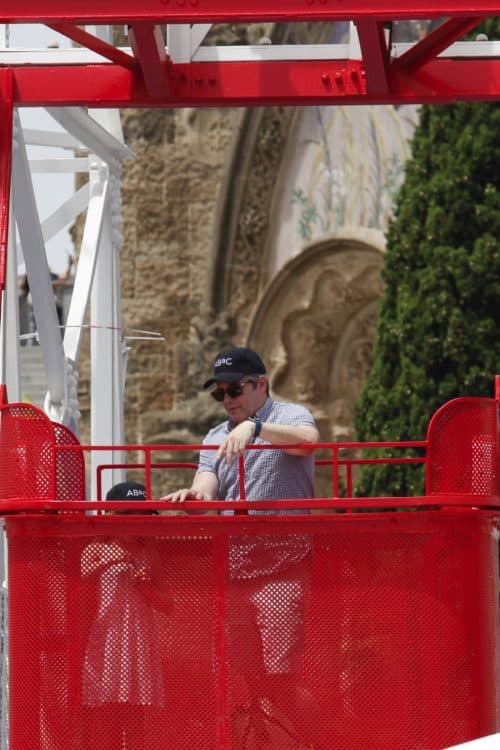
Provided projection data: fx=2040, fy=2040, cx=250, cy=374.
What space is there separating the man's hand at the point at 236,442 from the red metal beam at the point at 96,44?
187cm

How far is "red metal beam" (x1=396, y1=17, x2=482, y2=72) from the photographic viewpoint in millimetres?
8438

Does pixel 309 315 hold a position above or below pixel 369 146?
below

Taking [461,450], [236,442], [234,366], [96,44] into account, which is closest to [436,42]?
[96,44]

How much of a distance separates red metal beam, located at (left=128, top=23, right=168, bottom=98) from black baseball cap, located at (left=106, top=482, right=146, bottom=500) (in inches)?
80.9

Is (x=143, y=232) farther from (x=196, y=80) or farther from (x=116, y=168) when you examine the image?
(x=196, y=80)

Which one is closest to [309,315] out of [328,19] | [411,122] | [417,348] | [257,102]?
[411,122]

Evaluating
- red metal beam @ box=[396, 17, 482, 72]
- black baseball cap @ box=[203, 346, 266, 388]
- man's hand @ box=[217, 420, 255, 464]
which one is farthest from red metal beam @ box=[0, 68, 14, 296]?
red metal beam @ box=[396, 17, 482, 72]

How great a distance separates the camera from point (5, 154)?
8383mm

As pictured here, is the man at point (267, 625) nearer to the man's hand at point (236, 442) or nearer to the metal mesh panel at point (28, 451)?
the man's hand at point (236, 442)

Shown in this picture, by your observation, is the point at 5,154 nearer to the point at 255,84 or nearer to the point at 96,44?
the point at 96,44

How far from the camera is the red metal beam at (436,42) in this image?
8438 millimetres

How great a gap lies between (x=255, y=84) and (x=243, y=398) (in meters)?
2.65

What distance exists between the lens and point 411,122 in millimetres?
21500

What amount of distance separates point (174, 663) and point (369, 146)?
51.8 feet
